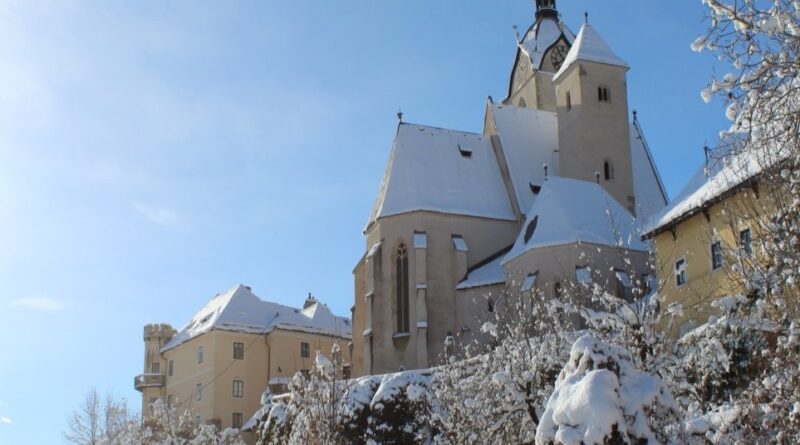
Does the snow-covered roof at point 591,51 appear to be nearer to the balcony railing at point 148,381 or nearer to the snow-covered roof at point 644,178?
the snow-covered roof at point 644,178

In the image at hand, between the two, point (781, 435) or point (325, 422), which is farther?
point (325, 422)

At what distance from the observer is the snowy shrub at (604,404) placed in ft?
34.1

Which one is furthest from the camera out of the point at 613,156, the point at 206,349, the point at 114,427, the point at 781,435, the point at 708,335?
the point at 206,349

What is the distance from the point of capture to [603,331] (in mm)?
17547

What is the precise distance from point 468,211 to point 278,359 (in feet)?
59.2

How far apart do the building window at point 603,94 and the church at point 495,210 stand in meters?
0.06

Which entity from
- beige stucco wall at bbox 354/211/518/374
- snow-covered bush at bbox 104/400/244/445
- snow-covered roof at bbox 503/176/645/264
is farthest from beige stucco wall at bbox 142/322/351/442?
snow-covered roof at bbox 503/176/645/264

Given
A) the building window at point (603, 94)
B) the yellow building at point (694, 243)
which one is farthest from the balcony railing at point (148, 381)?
the yellow building at point (694, 243)

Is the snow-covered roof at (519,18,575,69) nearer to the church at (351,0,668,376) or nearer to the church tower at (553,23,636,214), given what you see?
the church at (351,0,668,376)

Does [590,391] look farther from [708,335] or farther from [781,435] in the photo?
[708,335]

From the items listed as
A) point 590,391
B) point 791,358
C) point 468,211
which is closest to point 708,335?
point 791,358

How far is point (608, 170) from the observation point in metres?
50.3

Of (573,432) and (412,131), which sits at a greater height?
(412,131)

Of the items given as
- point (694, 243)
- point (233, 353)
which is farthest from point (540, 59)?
point (694, 243)
